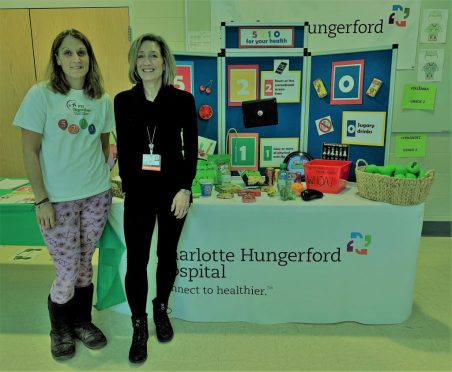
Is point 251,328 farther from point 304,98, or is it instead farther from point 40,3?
point 40,3

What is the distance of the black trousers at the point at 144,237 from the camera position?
5.74ft

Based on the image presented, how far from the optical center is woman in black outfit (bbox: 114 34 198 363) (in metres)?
1.70

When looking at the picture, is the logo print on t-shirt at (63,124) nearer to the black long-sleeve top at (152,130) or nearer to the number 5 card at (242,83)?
the black long-sleeve top at (152,130)

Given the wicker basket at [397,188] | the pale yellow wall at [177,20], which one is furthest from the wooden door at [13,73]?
the wicker basket at [397,188]

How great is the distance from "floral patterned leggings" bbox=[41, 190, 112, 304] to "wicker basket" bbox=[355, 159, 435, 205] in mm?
1297

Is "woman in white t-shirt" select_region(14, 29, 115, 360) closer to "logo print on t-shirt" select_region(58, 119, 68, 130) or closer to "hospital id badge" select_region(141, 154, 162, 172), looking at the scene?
"logo print on t-shirt" select_region(58, 119, 68, 130)

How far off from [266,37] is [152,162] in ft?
3.95

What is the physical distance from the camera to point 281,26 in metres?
2.40

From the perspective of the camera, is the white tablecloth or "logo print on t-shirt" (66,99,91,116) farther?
the white tablecloth

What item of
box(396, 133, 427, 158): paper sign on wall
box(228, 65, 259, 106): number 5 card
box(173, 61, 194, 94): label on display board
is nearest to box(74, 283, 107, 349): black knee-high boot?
box(173, 61, 194, 94): label on display board

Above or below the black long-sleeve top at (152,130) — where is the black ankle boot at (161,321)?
below

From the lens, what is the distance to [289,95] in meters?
2.49

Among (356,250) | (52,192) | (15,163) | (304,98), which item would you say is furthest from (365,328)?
(15,163)

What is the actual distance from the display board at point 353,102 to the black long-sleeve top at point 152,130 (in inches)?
40.9
